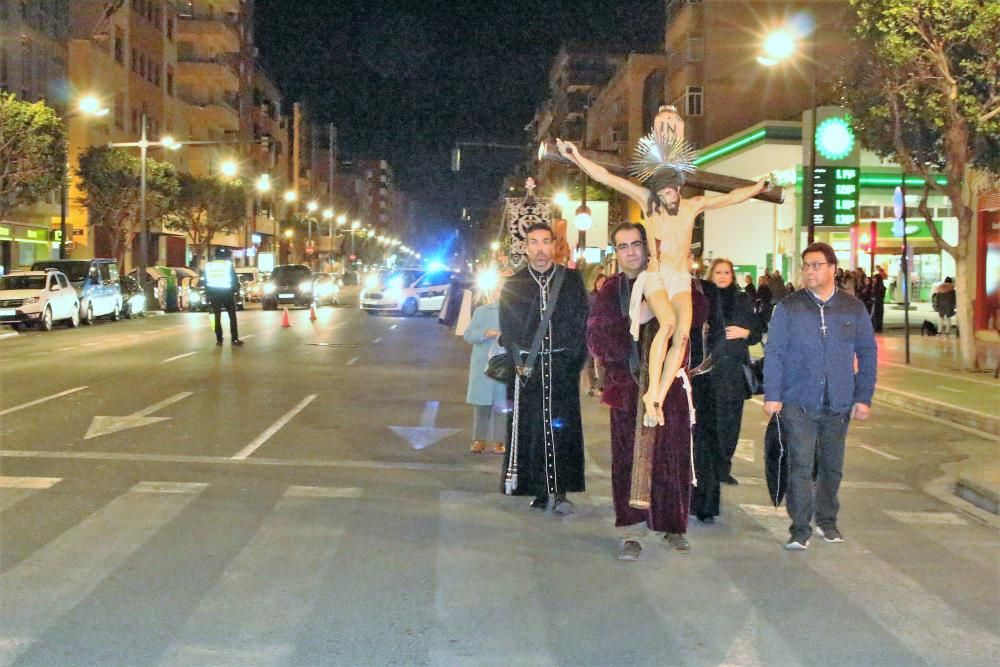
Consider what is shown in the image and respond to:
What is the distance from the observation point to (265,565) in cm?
655

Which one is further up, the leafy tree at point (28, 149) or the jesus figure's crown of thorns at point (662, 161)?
the leafy tree at point (28, 149)

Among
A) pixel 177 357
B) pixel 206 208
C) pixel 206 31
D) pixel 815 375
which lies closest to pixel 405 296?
pixel 177 357

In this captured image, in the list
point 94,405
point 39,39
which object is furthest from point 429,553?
point 39,39

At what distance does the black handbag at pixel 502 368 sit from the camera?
26.1ft

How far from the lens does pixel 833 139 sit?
90.5 ft

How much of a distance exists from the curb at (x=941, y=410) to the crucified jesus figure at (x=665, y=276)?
807 cm

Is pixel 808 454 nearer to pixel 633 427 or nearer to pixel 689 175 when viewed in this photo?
pixel 633 427

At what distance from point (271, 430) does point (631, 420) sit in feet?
19.9

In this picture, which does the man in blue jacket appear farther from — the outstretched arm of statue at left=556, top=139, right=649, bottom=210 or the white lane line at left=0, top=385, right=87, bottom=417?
the white lane line at left=0, top=385, right=87, bottom=417

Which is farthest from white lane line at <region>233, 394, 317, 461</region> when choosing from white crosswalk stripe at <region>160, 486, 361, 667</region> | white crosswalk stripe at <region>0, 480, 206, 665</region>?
white crosswalk stripe at <region>160, 486, 361, 667</region>

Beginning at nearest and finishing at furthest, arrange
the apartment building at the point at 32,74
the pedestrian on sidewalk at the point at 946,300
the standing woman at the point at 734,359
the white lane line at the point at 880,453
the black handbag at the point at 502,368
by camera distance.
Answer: the black handbag at the point at 502,368, the standing woman at the point at 734,359, the white lane line at the point at 880,453, the pedestrian on sidewalk at the point at 946,300, the apartment building at the point at 32,74

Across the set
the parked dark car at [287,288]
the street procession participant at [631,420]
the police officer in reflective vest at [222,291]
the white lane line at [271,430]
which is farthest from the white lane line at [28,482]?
the parked dark car at [287,288]

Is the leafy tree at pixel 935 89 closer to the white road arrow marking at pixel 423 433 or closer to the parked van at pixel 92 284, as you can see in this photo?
the white road arrow marking at pixel 423 433

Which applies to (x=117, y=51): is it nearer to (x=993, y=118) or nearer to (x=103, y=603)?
(x=993, y=118)
